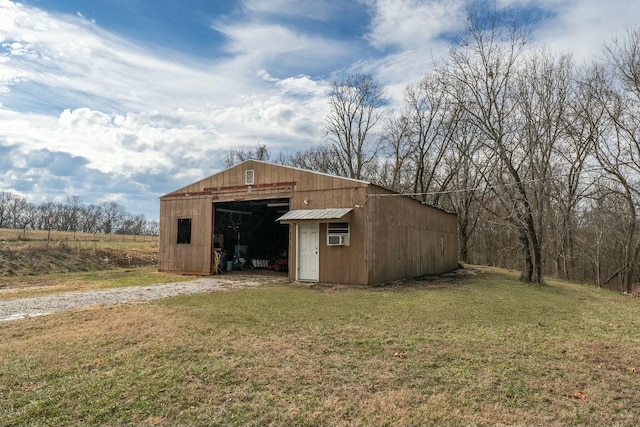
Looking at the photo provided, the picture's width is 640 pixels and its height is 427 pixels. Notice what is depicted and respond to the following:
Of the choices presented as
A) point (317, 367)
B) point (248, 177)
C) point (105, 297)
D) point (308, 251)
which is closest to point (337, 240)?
point (308, 251)

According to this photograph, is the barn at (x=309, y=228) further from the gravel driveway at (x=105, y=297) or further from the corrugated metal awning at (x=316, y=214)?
the gravel driveway at (x=105, y=297)

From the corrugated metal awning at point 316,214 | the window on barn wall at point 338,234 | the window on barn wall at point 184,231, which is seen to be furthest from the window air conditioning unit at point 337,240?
the window on barn wall at point 184,231

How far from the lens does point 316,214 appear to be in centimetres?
1323

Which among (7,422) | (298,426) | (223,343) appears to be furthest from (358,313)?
(7,422)

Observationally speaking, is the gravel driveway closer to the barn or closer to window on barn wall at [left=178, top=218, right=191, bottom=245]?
the barn

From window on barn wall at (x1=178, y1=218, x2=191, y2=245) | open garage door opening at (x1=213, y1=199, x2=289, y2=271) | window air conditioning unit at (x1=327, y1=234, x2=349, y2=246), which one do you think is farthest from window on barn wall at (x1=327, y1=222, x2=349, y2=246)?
window on barn wall at (x1=178, y1=218, x2=191, y2=245)

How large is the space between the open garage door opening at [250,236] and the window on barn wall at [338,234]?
4.02m

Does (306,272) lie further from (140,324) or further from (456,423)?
(456,423)

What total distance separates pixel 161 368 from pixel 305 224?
9.51 m

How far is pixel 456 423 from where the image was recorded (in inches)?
132

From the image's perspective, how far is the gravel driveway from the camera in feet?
27.1

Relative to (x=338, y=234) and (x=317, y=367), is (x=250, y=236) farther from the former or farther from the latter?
(x=317, y=367)


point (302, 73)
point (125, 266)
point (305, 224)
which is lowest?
point (125, 266)

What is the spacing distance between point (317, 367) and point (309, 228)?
9187 millimetres
